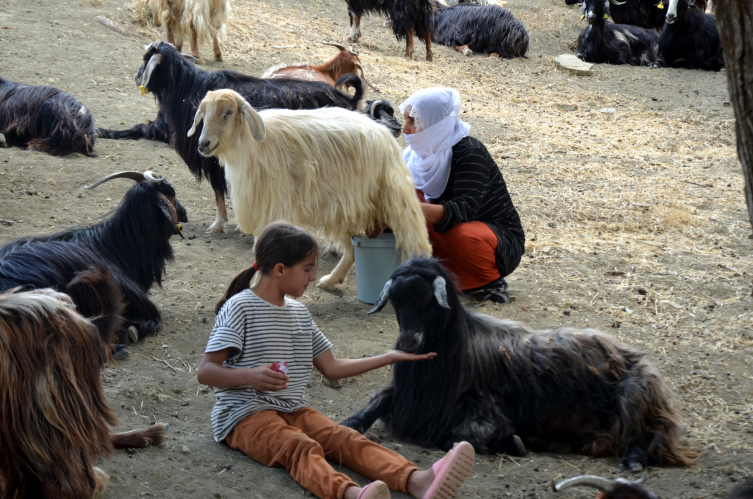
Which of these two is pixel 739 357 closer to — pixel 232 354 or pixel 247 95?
pixel 232 354

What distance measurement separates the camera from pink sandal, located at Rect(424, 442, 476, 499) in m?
2.55

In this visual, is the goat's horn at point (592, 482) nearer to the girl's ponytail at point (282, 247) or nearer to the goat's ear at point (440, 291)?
the goat's ear at point (440, 291)

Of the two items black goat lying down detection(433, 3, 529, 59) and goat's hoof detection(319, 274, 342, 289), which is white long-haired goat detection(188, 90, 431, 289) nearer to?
goat's hoof detection(319, 274, 342, 289)

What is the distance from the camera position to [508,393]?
10.8 ft

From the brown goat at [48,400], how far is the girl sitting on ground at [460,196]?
111 inches

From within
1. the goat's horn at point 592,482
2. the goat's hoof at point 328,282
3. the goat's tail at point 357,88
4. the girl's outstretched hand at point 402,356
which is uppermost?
the goat's tail at point 357,88

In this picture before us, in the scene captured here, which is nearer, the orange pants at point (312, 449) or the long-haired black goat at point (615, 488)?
the long-haired black goat at point (615, 488)

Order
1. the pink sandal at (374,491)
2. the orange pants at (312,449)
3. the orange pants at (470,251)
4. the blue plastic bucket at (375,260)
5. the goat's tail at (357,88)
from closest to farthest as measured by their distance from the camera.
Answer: the pink sandal at (374,491) < the orange pants at (312,449) < the blue plastic bucket at (375,260) < the orange pants at (470,251) < the goat's tail at (357,88)

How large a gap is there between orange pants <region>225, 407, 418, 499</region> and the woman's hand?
0.19 m

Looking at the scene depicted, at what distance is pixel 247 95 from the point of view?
6340mm

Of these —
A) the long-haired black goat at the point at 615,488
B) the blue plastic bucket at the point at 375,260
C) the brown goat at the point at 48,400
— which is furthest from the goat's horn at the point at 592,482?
the blue plastic bucket at the point at 375,260

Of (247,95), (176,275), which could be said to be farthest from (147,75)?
(176,275)

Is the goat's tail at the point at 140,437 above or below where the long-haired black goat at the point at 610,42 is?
below

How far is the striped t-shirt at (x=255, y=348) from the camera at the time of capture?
287 centimetres
